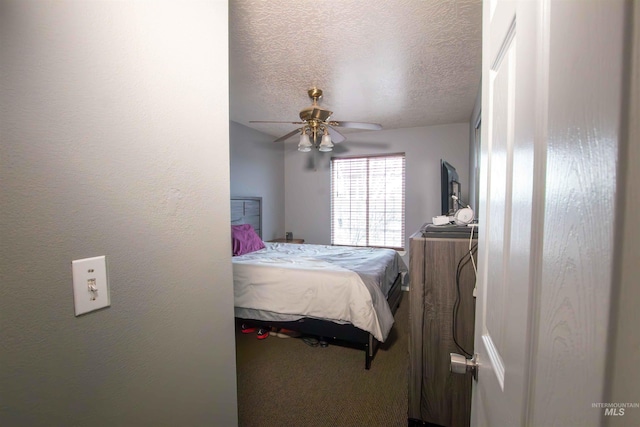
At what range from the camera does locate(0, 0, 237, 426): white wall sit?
0.52 metres

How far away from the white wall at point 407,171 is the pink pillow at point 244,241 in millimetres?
1516

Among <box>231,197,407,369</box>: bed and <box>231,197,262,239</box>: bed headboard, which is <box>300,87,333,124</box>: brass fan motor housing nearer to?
<box>231,197,407,369</box>: bed

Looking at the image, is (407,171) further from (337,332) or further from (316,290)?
(337,332)

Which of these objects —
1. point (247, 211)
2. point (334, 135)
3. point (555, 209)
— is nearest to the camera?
point (555, 209)

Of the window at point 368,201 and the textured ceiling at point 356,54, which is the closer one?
the textured ceiling at point 356,54

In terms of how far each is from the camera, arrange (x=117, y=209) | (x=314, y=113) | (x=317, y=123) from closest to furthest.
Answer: (x=117, y=209), (x=314, y=113), (x=317, y=123)

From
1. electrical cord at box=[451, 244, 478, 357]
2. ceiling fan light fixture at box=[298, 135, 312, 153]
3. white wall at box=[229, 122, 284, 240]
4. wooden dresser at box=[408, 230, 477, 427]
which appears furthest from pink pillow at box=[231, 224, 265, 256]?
electrical cord at box=[451, 244, 478, 357]

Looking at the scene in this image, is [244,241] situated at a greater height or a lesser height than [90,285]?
lesser

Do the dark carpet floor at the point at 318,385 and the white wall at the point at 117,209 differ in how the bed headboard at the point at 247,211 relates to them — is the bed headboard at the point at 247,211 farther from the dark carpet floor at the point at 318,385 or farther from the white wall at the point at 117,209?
the white wall at the point at 117,209

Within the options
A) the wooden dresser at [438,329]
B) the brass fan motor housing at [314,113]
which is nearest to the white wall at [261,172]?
the brass fan motor housing at [314,113]

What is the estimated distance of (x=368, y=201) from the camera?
186 inches

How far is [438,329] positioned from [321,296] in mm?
1094

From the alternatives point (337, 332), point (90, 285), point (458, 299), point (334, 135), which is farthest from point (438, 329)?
point (334, 135)

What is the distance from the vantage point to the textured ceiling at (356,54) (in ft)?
5.59
